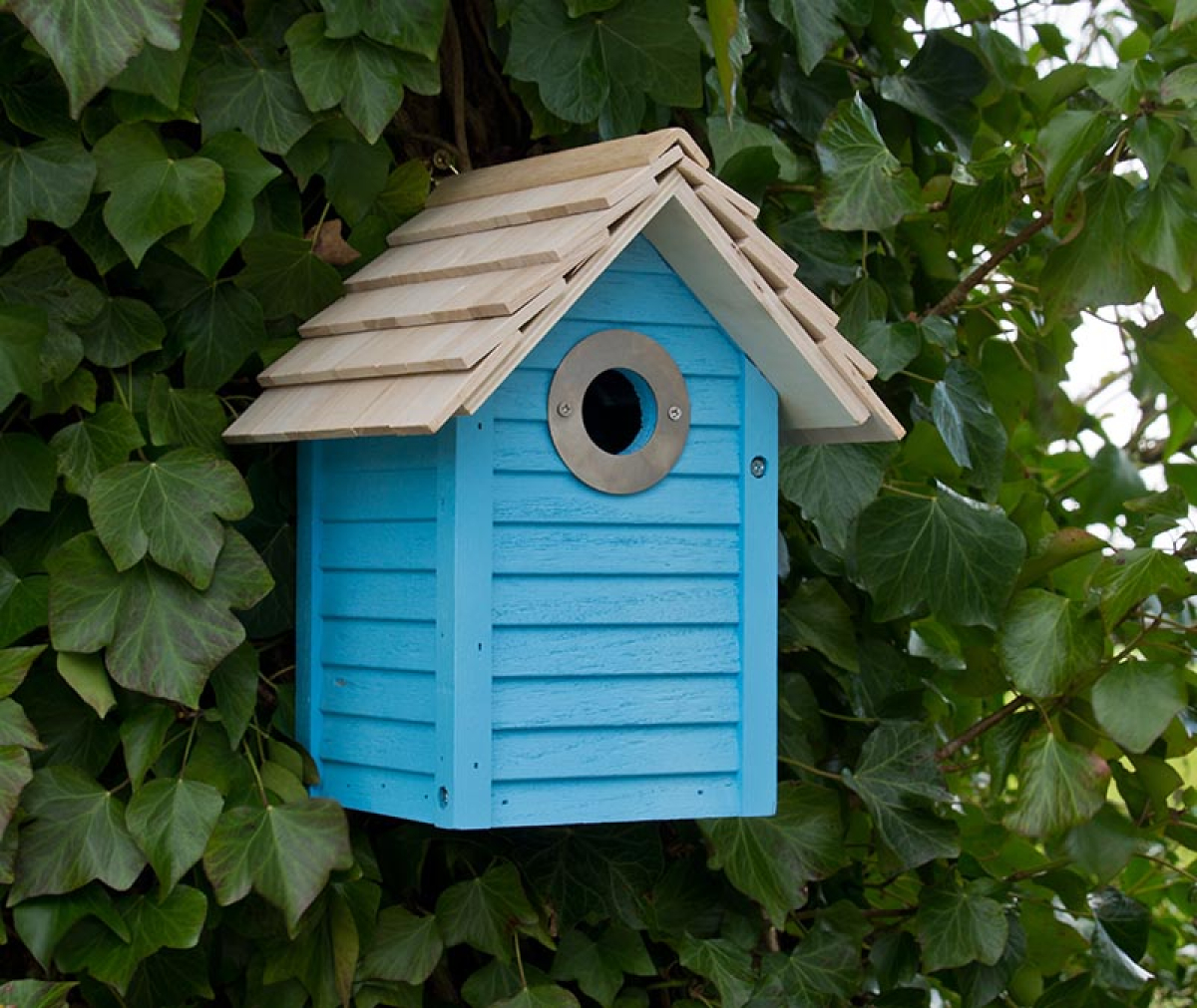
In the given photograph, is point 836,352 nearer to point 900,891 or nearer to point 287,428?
point 287,428

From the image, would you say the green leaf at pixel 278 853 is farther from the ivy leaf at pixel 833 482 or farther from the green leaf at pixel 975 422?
the green leaf at pixel 975 422

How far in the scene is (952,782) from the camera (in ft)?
10.4

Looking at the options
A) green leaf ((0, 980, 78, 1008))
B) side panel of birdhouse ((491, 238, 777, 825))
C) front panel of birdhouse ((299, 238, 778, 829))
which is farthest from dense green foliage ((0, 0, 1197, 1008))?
side panel of birdhouse ((491, 238, 777, 825))

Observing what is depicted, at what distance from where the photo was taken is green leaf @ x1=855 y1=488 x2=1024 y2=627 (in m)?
2.09

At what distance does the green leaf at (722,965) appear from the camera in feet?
6.64

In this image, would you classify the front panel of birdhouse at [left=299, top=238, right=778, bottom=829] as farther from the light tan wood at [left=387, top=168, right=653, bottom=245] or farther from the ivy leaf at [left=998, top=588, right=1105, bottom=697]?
the ivy leaf at [left=998, top=588, right=1105, bottom=697]

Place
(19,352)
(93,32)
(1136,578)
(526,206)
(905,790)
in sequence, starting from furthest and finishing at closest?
(905,790)
(1136,578)
(526,206)
(19,352)
(93,32)

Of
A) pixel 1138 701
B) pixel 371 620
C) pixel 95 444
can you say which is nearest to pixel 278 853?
pixel 371 620

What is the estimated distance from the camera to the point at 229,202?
174 centimetres

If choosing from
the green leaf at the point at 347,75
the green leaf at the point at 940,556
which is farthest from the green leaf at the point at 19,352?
the green leaf at the point at 940,556

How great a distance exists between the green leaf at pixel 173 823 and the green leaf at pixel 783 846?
592 mm

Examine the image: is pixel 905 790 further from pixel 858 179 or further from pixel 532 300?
pixel 532 300

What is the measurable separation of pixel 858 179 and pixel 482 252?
0.55 metres

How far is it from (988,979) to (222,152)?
1.36 meters
